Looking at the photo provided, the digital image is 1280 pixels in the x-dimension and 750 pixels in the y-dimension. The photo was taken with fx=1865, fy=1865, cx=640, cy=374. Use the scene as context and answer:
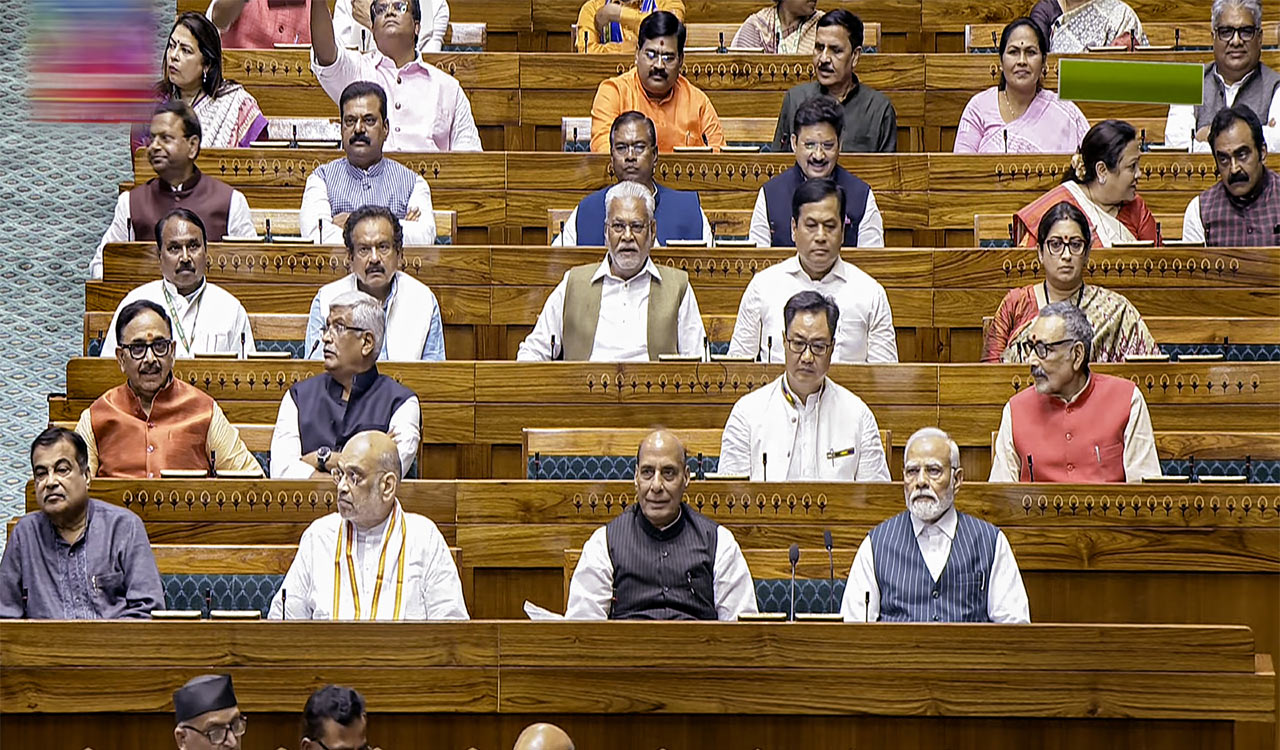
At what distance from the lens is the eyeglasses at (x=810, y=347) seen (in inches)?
171

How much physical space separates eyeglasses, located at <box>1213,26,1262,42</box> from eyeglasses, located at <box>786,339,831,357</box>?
2.46 m

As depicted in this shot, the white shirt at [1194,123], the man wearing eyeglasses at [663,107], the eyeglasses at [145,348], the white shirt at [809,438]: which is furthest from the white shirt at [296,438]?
the white shirt at [1194,123]

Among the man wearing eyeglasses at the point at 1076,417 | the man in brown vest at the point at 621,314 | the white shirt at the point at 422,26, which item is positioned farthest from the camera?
the white shirt at the point at 422,26

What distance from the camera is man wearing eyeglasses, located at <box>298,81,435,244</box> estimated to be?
544 cm

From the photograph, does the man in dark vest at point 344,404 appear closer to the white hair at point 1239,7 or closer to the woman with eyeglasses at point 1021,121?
the woman with eyeglasses at point 1021,121

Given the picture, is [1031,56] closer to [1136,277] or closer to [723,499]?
[1136,277]

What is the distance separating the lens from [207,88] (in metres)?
5.96

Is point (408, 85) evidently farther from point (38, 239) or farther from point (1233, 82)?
point (1233, 82)

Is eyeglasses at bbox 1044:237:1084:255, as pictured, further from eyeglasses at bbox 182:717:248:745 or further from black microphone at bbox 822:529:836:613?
eyeglasses at bbox 182:717:248:745

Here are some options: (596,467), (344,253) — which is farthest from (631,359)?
(344,253)

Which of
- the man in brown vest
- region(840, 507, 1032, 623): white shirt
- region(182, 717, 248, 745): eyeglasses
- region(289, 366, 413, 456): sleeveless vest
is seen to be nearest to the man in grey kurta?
region(289, 366, 413, 456): sleeveless vest

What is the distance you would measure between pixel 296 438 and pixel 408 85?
2.02 meters

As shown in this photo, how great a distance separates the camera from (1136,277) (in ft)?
17.1

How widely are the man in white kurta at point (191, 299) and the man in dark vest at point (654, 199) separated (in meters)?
0.99
